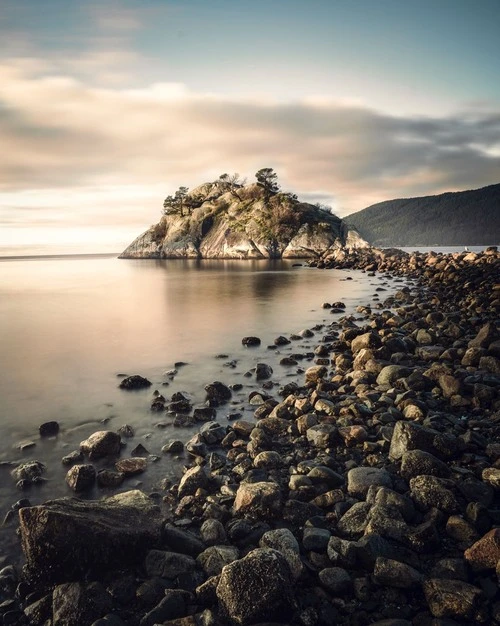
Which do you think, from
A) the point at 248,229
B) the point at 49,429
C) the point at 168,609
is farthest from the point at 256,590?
the point at 248,229

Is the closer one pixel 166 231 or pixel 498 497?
pixel 498 497

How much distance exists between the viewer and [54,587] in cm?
448

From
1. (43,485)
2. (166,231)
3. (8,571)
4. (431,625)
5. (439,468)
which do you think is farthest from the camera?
(166,231)

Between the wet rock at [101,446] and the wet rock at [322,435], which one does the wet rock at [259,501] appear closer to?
the wet rock at [322,435]

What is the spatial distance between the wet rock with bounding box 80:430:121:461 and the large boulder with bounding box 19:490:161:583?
9.77ft

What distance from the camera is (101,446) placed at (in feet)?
26.1

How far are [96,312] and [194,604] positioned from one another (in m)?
28.8

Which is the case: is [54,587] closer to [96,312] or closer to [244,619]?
[244,619]

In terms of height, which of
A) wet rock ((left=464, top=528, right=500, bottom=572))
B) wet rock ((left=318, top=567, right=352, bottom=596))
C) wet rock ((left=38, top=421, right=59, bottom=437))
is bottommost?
wet rock ((left=38, top=421, right=59, bottom=437))

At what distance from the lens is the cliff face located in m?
117

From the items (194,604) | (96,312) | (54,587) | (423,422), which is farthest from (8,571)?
(96,312)

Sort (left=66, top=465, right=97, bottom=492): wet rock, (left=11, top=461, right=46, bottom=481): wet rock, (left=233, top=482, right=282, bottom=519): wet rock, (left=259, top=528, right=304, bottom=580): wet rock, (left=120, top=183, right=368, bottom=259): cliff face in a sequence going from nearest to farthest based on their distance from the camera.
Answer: (left=259, top=528, right=304, bottom=580): wet rock < (left=233, top=482, right=282, bottom=519): wet rock < (left=66, top=465, right=97, bottom=492): wet rock < (left=11, top=461, right=46, bottom=481): wet rock < (left=120, top=183, right=368, bottom=259): cliff face

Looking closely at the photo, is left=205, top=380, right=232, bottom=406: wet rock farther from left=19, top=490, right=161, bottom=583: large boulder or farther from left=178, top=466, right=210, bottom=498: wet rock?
left=19, top=490, right=161, bottom=583: large boulder

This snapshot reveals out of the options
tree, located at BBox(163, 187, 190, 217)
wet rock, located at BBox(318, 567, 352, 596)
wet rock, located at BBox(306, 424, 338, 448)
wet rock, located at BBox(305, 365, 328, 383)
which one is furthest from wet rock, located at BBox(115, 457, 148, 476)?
tree, located at BBox(163, 187, 190, 217)
